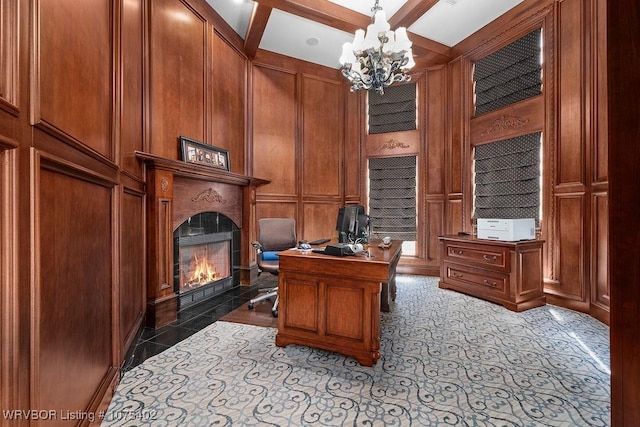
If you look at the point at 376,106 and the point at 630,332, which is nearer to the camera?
the point at 630,332

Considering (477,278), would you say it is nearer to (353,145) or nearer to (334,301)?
(334,301)

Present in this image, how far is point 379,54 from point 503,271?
3.01 m

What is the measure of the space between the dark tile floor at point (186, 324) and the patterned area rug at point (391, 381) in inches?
5.1

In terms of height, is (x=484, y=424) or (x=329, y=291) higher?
(x=329, y=291)

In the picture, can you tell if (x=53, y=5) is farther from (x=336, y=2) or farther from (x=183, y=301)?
(x=336, y=2)

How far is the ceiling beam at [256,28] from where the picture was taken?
378 centimetres

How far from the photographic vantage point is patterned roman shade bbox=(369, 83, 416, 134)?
530cm

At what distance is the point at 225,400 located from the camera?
174cm

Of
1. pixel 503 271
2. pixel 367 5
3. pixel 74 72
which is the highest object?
pixel 367 5

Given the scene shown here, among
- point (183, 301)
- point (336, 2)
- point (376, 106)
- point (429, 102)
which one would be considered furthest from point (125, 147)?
point (429, 102)

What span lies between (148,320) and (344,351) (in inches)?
81.4

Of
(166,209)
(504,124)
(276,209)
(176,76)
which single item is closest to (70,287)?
(166,209)

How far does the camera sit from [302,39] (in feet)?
15.6

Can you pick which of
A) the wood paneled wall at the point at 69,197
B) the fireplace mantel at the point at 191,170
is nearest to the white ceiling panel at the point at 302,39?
the wood paneled wall at the point at 69,197
